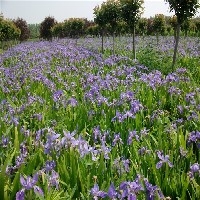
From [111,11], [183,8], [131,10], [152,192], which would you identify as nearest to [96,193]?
[152,192]

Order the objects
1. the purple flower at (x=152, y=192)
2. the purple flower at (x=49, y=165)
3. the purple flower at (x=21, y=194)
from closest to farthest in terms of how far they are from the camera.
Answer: the purple flower at (x=21, y=194)
the purple flower at (x=152, y=192)
the purple flower at (x=49, y=165)

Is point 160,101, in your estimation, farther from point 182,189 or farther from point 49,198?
point 49,198

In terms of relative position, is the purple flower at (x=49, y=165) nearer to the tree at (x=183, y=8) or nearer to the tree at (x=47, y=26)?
the tree at (x=183, y=8)

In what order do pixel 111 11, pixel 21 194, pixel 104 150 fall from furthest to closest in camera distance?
pixel 111 11 → pixel 104 150 → pixel 21 194

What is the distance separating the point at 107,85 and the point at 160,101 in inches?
42.1

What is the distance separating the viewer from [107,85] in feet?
19.1

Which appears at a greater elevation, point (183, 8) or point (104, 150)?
point (183, 8)

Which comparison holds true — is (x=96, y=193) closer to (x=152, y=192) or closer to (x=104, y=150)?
(x=152, y=192)

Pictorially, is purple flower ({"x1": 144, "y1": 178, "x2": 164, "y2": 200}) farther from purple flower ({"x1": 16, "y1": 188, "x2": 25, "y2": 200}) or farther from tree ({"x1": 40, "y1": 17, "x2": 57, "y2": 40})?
tree ({"x1": 40, "y1": 17, "x2": 57, "y2": 40})

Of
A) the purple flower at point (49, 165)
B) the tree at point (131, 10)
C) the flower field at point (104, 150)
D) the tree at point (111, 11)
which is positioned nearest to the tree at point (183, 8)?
the tree at point (131, 10)

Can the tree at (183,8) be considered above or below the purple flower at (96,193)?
above

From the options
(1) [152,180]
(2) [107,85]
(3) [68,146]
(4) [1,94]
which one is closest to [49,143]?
(3) [68,146]

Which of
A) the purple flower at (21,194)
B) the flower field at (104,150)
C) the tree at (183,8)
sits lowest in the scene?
the flower field at (104,150)

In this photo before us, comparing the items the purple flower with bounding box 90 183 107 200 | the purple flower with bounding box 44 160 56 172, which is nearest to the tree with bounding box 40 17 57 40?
the purple flower with bounding box 44 160 56 172
